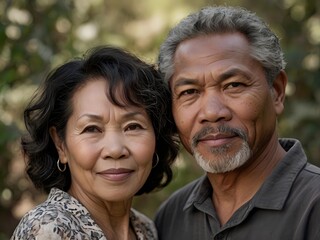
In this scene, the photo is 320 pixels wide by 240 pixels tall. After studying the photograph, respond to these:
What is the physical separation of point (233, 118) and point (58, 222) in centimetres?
96

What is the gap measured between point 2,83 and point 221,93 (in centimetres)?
151

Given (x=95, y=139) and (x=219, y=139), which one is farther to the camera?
(x=219, y=139)

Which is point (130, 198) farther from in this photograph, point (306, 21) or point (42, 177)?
point (306, 21)

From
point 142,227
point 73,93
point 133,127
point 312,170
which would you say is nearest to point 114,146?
point 133,127

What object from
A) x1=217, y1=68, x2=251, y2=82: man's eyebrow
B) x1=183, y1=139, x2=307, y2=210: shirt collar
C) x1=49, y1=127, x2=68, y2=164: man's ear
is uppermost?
x1=217, y1=68, x2=251, y2=82: man's eyebrow

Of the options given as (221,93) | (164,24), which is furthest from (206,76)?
(164,24)

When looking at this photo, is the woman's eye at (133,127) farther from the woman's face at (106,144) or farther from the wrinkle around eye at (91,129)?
the wrinkle around eye at (91,129)

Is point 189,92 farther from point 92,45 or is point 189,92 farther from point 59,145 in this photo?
point 92,45

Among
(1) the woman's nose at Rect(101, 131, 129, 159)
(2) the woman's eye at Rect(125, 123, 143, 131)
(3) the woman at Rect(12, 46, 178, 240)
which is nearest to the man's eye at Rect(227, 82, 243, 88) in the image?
(3) the woman at Rect(12, 46, 178, 240)

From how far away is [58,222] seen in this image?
2.95 m

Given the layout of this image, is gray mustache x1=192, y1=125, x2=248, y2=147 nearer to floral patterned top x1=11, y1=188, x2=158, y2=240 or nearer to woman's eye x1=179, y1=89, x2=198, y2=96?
woman's eye x1=179, y1=89, x2=198, y2=96

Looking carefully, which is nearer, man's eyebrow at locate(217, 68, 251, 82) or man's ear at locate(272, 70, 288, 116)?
man's eyebrow at locate(217, 68, 251, 82)

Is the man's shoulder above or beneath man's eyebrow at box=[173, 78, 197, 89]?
beneath

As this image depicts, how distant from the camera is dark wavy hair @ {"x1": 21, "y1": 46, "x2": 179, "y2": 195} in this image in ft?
10.7
